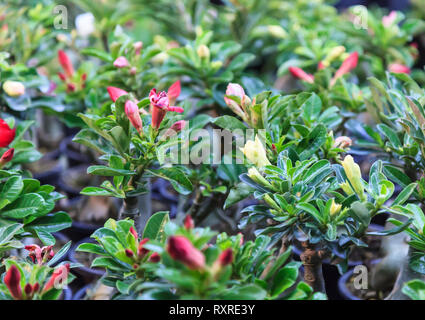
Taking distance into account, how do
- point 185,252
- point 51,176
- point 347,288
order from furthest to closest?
point 51,176, point 347,288, point 185,252

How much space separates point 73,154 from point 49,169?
0.43 ft

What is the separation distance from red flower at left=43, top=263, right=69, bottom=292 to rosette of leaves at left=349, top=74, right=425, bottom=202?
0.62 meters

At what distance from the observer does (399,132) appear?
1.14 meters

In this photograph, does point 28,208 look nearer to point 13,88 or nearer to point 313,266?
point 13,88

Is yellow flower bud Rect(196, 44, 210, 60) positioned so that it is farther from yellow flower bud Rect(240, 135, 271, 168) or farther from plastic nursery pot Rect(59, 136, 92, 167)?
plastic nursery pot Rect(59, 136, 92, 167)

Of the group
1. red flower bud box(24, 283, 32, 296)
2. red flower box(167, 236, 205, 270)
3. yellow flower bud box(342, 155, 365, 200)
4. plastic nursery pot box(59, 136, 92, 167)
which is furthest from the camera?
plastic nursery pot box(59, 136, 92, 167)

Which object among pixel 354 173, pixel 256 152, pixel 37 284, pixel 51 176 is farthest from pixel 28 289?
pixel 51 176

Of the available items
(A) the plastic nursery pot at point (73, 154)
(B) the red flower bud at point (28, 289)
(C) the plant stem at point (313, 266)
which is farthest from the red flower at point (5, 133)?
(A) the plastic nursery pot at point (73, 154)

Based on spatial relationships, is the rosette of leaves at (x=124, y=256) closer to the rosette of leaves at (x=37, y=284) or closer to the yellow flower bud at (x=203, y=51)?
the rosette of leaves at (x=37, y=284)

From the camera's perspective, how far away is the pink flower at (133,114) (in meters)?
0.92

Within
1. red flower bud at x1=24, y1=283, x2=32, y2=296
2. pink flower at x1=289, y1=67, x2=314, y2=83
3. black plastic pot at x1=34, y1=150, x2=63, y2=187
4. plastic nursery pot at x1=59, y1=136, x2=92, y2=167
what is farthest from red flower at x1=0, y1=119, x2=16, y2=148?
plastic nursery pot at x1=59, y1=136, x2=92, y2=167

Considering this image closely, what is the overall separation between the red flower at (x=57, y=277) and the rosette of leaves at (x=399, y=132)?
0.62 m

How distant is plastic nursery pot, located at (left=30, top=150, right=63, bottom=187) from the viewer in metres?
→ 1.86

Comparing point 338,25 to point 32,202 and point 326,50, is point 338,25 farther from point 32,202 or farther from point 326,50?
point 32,202
